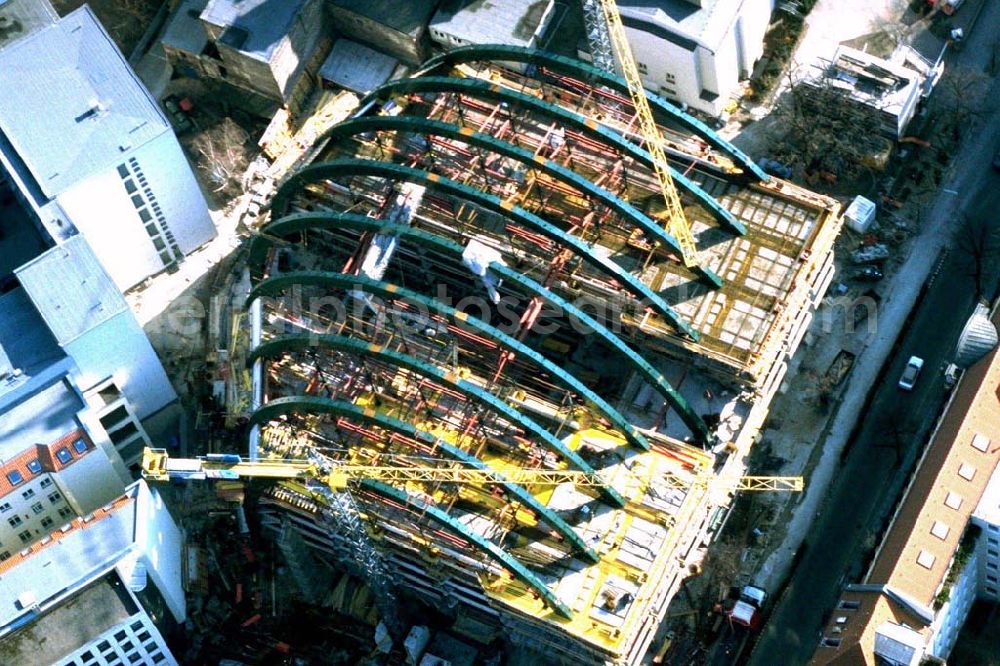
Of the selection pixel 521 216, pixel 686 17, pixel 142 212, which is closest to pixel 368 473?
pixel 521 216

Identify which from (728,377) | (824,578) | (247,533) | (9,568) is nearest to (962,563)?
(824,578)

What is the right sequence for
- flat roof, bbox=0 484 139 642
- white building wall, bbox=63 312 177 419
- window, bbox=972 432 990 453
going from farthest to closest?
1. white building wall, bbox=63 312 177 419
2. flat roof, bbox=0 484 139 642
3. window, bbox=972 432 990 453

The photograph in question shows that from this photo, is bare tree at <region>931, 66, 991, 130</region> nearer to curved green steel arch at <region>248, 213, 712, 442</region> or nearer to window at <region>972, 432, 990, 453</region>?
window at <region>972, 432, 990, 453</region>

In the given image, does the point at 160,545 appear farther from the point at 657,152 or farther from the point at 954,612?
the point at 954,612

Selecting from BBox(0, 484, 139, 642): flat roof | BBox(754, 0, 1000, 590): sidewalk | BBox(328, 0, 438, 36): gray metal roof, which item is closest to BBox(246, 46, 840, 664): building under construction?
BBox(754, 0, 1000, 590): sidewalk

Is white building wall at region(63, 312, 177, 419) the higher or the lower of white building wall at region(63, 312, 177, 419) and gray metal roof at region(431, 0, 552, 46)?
the lower

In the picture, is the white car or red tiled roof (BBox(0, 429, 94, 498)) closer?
red tiled roof (BBox(0, 429, 94, 498))

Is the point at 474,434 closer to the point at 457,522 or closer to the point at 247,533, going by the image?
the point at 457,522
